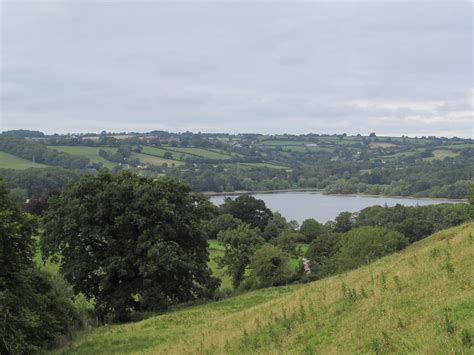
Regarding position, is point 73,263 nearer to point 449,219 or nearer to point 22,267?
point 22,267

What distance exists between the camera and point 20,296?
2081 cm

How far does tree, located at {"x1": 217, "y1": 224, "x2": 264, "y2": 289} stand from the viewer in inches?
2008

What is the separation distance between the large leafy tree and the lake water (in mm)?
95645

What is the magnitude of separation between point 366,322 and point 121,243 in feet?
77.2

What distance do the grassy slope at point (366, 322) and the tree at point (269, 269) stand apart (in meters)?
21.3

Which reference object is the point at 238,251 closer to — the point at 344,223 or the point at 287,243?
the point at 287,243

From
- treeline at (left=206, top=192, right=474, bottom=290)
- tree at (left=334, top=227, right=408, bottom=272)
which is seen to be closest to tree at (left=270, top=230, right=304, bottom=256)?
treeline at (left=206, top=192, right=474, bottom=290)

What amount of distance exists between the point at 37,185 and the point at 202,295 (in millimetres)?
130212

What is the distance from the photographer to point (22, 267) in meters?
21.2

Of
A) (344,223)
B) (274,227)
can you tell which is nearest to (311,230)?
(274,227)

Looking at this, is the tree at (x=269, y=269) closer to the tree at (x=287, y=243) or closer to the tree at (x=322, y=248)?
the tree at (x=287, y=243)

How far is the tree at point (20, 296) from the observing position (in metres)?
19.5

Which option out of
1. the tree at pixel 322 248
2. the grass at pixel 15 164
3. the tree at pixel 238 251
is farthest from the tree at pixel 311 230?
the grass at pixel 15 164

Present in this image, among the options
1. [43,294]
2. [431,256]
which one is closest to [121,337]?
[43,294]
